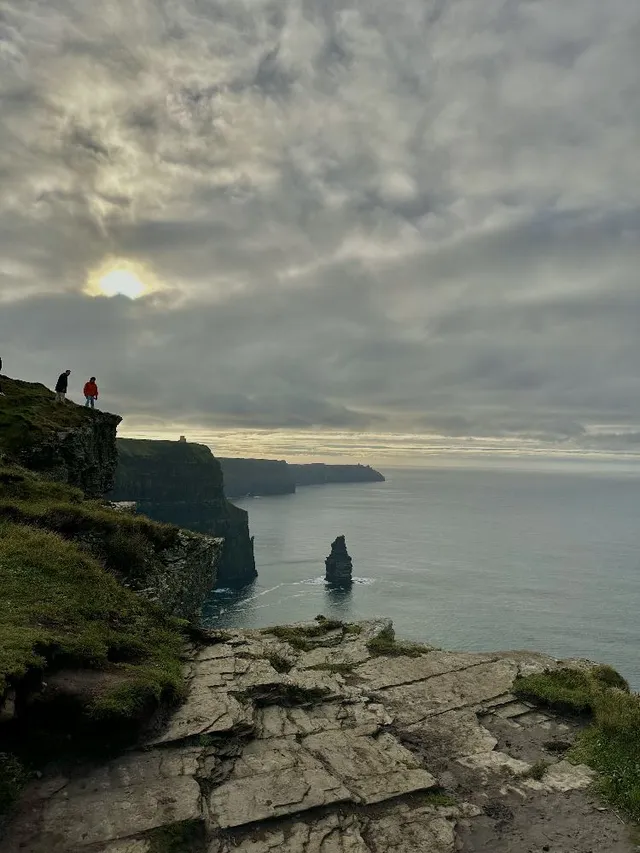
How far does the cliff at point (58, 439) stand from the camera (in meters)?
25.5

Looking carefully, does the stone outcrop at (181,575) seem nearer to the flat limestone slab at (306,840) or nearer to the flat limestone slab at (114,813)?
the flat limestone slab at (114,813)

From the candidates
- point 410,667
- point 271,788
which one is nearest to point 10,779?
point 271,788

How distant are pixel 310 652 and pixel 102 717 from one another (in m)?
8.41

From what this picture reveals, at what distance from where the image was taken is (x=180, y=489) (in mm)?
149750

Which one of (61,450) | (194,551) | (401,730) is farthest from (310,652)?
(61,450)

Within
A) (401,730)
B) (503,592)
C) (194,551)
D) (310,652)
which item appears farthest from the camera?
(503,592)

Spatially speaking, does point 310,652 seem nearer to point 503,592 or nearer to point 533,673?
point 533,673

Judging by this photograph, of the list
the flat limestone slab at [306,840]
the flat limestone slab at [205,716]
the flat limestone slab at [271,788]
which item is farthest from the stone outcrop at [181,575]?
the flat limestone slab at [306,840]

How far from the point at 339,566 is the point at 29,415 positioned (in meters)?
99.1

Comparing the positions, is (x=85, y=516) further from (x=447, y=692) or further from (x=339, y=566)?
(x=339, y=566)

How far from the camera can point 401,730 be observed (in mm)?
11883

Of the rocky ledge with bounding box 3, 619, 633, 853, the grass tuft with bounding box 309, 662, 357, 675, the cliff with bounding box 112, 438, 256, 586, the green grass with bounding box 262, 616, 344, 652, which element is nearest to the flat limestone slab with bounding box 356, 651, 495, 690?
the rocky ledge with bounding box 3, 619, 633, 853

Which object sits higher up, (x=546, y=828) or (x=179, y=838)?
(x=179, y=838)

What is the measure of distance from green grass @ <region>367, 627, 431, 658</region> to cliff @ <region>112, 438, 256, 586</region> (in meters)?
119
